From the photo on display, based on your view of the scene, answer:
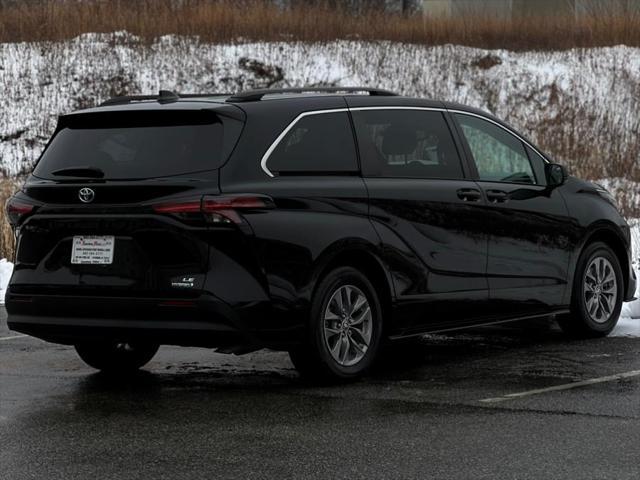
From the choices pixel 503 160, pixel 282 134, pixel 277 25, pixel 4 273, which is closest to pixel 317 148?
pixel 282 134

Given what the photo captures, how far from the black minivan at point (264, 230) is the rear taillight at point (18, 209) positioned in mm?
11

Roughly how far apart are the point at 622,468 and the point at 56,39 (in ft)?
88.6

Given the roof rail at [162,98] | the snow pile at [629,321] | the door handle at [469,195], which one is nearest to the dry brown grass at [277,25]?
the snow pile at [629,321]

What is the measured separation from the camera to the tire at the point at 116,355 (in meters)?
8.90

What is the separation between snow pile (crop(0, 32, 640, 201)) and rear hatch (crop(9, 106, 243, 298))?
811 inches

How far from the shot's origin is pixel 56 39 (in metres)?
31.5

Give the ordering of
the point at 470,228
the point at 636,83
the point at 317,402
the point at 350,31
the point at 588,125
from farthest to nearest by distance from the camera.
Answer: the point at 350,31 < the point at 636,83 < the point at 588,125 < the point at 470,228 < the point at 317,402

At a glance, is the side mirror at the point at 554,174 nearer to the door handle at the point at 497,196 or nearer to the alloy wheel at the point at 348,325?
the door handle at the point at 497,196

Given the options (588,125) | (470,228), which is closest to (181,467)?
(470,228)

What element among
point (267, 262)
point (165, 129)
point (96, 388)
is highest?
point (165, 129)

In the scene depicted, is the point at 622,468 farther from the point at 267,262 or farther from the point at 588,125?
the point at 588,125

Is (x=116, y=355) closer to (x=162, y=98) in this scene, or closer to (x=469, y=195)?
(x=162, y=98)

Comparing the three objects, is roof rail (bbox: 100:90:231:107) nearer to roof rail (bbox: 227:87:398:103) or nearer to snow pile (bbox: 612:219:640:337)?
roof rail (bbox: 227:87:398:103)

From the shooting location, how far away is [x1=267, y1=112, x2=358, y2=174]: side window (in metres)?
8.14
